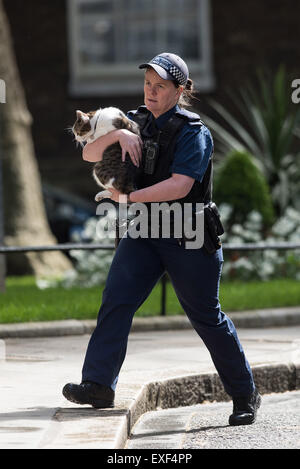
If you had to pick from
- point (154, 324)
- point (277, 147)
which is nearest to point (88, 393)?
point (154, 324)

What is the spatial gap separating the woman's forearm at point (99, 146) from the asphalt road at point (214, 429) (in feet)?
4.53

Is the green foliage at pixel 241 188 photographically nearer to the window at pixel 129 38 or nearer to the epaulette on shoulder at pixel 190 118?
the window at pixel 129 38

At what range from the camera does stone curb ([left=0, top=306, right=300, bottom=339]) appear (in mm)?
8430

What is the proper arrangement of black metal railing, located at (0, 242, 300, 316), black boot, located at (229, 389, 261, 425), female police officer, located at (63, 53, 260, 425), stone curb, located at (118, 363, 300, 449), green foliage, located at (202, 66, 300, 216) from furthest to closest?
green foliage, located at (202, 66, 300, 216) → black metal railing, located at (0, 242, 300, 316) → stone curb, located at (118, 363, 300, 449) → black boot, located at (229, 389, 261, 425) → female police officer, located at (63, 53, 260, 425)

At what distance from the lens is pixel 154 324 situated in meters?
8.91

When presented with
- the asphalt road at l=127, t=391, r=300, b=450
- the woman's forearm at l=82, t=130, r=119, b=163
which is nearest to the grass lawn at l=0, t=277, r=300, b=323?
the asphalt road at l=127, t=391, r=300, b=450

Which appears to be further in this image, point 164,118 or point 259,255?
point 259,255

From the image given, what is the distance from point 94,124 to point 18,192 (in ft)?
24.0

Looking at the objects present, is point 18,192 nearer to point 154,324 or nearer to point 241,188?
point 241,188

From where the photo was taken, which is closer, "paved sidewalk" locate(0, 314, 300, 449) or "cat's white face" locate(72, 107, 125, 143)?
"paved sidewalk" locate(0, 314, 300, 449)

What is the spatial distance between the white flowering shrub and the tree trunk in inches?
82.5

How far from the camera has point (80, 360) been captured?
23.6ft

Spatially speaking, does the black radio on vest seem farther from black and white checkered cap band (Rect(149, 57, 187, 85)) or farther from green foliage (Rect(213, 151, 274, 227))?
green foliage (Rect(213, 151, 274, 227))

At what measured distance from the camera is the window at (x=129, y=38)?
15.8m
